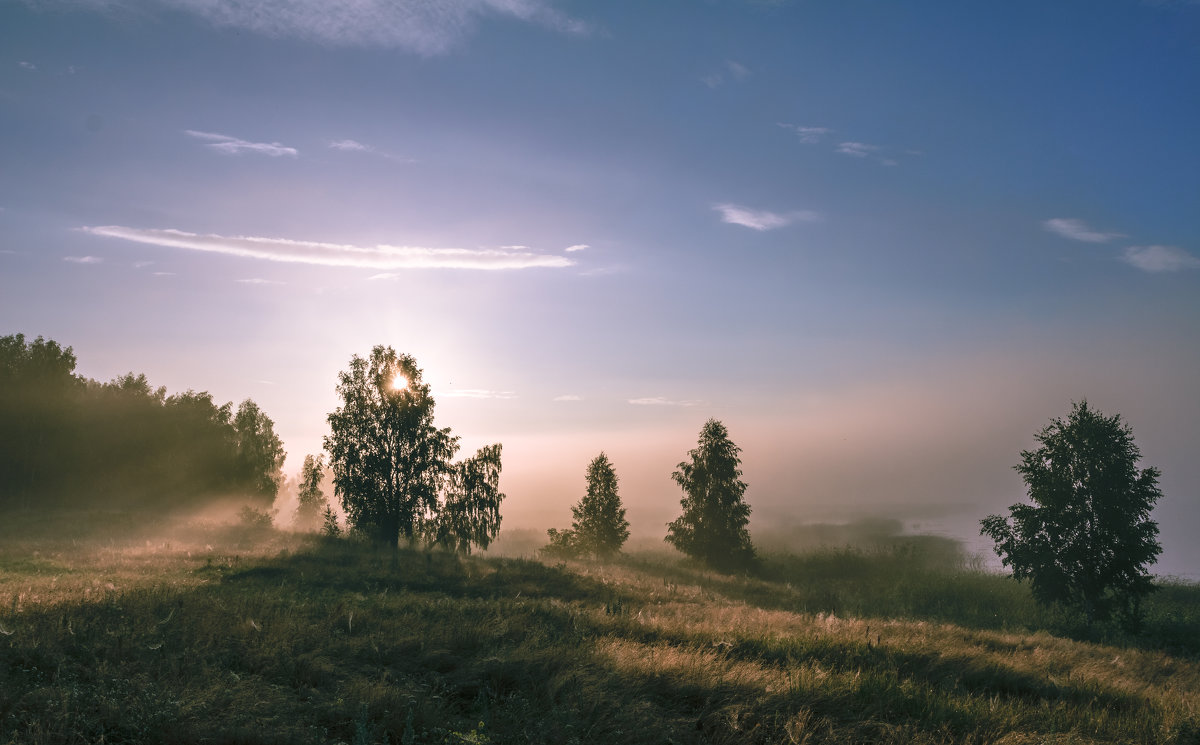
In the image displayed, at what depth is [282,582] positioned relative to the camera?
18141 mm

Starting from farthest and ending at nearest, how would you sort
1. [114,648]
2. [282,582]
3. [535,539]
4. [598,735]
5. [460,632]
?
1. [535,539]
2. [282,582]
3. [460,632]
4. [114,648]
5. [598,735]

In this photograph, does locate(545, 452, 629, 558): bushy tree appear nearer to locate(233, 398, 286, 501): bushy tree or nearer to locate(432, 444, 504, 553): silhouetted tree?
locate(432, 444, 504, 553): silhouetted tree

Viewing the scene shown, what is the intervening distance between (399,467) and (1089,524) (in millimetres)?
30997

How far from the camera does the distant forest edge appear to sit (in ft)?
154

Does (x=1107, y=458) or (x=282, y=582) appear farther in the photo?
(x=1107, y=458)

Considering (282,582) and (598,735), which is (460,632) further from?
(282,582)

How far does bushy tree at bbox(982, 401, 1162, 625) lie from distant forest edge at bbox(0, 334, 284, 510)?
58414mm

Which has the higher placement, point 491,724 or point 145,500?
point 491,724

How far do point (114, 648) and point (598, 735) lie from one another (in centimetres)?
642

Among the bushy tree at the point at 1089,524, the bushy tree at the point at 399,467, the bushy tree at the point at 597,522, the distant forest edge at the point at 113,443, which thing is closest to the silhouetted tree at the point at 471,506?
the bushy tree at the point at 399,467

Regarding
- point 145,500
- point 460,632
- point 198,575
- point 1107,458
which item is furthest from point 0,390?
point 1107,458

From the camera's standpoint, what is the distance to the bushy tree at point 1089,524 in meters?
24.1

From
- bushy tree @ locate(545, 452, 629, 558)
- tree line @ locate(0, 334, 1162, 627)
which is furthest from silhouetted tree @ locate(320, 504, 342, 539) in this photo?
bushy tree @ locate(545, 452, 629, 558)

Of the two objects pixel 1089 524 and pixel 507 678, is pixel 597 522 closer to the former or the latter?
pixel 1089 524
